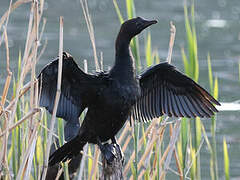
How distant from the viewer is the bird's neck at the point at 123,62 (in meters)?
3.93

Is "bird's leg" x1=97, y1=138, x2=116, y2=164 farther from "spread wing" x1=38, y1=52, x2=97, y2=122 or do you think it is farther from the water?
the water

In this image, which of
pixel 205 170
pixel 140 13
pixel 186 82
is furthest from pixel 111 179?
pixel 140 13

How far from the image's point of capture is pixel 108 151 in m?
3.95

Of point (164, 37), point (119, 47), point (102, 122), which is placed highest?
point (164, 37)

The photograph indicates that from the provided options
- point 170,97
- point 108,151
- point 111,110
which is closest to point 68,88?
point 111,110

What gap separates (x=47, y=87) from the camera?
399 centimetres

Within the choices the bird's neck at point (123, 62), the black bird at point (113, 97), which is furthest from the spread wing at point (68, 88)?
the bird's neck at point (123, 62)

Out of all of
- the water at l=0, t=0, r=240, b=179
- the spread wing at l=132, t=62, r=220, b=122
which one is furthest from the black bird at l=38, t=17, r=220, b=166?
the water at l=0, t=0, r=240, b=179

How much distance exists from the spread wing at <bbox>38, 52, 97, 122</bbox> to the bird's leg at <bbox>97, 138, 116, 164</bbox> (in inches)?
9.2

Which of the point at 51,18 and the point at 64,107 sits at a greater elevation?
the point at 51,18

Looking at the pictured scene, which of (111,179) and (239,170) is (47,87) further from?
(239,170)

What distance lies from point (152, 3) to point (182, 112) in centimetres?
1007

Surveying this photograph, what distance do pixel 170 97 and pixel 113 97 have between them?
635 millimetres

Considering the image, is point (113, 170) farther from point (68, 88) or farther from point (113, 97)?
point (68, 88)
